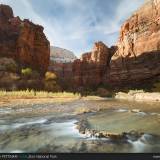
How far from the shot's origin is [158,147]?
7.96 m

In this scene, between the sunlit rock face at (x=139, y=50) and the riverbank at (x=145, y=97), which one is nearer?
the riverbank at (x=145, y=97)

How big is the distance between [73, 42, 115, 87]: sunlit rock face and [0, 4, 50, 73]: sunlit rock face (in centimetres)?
2533

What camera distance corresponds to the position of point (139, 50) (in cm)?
8556

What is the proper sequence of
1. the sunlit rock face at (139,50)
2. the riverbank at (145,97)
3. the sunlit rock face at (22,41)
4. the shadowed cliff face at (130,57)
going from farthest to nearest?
the shadowed cliff face at (130,57) < the sunlit rock face at (139,50) < the sunlit rock face at (22,41) < the riverbank at (145,97)

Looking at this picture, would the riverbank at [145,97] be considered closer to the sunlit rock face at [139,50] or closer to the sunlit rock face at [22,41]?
the sunlit rock face at [139,50]

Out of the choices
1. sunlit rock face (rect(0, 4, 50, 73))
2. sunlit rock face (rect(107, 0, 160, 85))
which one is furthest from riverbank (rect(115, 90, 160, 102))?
sunlit rock face (rect(0, 4, 50, 73))

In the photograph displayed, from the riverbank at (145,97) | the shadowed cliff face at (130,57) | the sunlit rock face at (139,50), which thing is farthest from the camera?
the shadowed cliff face at (130,57)

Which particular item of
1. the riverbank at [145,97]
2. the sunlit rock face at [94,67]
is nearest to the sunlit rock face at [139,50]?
the sunlit rock face at [94,67]

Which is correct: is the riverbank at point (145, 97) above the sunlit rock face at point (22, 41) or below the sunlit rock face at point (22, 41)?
below

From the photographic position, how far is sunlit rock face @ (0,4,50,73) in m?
67.1

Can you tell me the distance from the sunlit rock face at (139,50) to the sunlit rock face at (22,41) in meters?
25.9

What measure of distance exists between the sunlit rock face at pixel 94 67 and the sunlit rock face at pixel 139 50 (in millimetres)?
5729

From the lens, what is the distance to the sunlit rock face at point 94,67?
319 ft

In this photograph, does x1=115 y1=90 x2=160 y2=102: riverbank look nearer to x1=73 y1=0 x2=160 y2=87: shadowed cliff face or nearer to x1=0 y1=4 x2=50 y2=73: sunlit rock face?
x1=73 y1=0 x2=160 y2=87: shadowed cliff face
